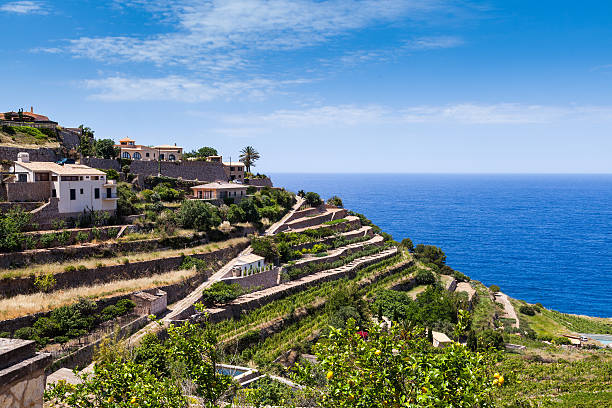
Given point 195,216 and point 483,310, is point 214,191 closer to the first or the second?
point 195,216

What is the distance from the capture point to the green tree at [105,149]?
144 ft

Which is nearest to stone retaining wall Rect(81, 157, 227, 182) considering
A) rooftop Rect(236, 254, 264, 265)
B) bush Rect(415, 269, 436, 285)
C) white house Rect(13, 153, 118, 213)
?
white house Rect(13, 153, 118, 213)

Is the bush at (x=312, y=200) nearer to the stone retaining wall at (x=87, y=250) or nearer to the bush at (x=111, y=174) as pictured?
the stone retaining wall at (x=87, y=250)

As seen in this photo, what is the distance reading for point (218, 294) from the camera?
29969mm

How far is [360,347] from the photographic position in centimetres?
938

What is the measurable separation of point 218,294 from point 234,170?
1165 inches

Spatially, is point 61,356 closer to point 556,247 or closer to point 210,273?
point 210,273

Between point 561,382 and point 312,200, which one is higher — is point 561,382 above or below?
below

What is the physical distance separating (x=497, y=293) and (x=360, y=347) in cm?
4905

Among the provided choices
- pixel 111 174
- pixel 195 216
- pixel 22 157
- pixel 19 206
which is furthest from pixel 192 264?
pixel 22 157

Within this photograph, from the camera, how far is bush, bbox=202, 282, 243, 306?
1180 inches

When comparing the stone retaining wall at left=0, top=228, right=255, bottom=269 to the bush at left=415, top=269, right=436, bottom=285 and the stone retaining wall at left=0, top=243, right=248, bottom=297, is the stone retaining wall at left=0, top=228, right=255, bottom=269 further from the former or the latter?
the bush at left=415, top=269, right=436, bottom=285

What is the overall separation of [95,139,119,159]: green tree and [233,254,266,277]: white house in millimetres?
19873

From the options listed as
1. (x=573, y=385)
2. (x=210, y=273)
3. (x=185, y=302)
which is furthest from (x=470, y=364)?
(x=210, y=273)
